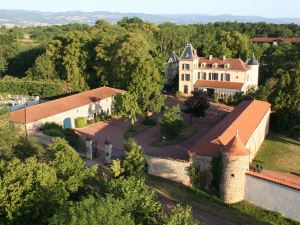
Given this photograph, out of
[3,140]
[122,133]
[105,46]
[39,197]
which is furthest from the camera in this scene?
[105,46]

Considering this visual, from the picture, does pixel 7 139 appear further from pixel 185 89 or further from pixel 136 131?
pixel 185 89

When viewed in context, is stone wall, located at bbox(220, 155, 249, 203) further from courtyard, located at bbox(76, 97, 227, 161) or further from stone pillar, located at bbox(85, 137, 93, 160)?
stone pillar, located at bbox(85, 137, 93, 160)

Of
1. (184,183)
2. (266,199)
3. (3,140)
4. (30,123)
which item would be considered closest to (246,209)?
(266,199)

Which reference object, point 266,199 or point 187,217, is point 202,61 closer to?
point 266,199

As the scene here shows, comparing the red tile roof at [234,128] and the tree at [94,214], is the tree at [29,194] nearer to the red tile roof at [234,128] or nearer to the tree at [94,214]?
the tree at [94,214]

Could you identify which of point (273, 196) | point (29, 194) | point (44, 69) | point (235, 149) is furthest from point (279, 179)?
point (44, 69)

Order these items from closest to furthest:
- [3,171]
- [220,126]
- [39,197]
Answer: [39,197] → [3,171] → [220,126]
